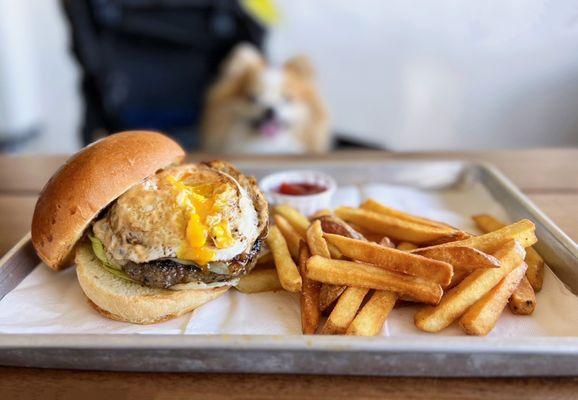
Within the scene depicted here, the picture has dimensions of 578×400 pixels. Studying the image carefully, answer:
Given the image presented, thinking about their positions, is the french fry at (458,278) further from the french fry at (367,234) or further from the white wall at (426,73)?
the white wall at (426,73)

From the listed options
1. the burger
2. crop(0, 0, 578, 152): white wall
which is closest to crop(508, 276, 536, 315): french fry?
the burger

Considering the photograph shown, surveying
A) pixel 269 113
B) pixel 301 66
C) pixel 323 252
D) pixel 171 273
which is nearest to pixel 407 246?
pixel 323 252

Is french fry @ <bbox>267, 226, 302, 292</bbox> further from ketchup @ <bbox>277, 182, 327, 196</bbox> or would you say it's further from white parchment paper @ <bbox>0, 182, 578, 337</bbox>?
ketchup @ <bbox>277, 182, 327, 196</bbox>

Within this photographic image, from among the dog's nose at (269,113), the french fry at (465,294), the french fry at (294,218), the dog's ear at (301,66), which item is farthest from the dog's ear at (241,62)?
the french fry at (465,294)

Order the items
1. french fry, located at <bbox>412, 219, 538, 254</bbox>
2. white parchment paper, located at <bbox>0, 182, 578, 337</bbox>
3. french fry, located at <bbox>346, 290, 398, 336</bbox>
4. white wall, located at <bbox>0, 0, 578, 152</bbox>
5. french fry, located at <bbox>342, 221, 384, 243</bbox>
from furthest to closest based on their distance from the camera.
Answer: white wall, located at <bbox>0, 0, 578, 152</bbox>
french fry, located at <bbox>342, 221, 384, 243</bbox>
french fry, located at <bbox>412, 219, 538, 254</bbox>
white parchment paper, located at <bbox>0, 182, 578, 337</bbox>
french fry, located at <bbox>346, 290, 398, 336</bbox>

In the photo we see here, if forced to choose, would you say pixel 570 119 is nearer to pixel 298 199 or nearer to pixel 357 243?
pixel 298 199

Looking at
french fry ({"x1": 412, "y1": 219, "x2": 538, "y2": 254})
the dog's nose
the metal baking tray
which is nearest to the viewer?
the metal baking tray

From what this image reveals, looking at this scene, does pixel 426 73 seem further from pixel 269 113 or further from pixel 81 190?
pixel 81 190
